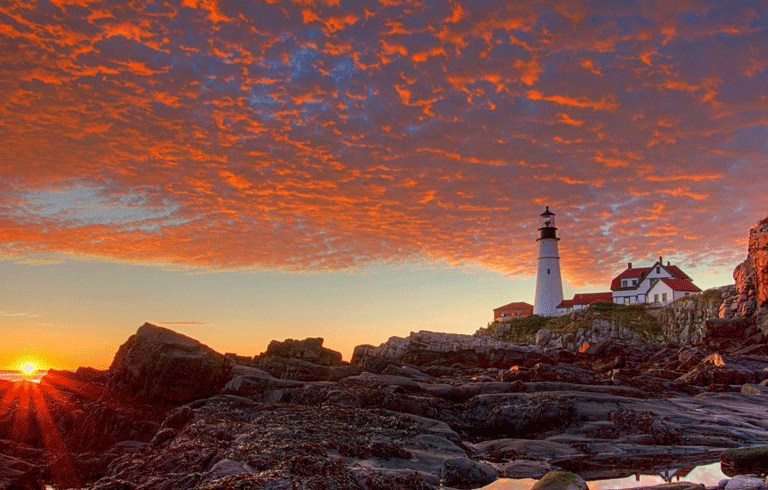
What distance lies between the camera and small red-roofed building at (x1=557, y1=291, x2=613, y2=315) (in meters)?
91.9

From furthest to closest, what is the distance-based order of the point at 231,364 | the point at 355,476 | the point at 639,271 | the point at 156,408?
the point at 639,271 → the point at 231,364 → the point at 156,408 → the point at 355,476

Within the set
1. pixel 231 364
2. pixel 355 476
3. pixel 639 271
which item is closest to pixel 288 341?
pixel 231 364

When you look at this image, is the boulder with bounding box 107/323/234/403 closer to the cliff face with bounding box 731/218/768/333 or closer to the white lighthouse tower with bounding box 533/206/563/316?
the cliff face with bounding box 731/218/768/333

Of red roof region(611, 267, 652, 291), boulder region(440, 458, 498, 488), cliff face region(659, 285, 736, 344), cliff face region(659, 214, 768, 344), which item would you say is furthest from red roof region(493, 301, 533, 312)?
boulder region(440, 458, 498, 488)

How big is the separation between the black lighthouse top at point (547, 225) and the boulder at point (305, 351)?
6236 centimetres

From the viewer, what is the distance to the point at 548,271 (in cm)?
8706

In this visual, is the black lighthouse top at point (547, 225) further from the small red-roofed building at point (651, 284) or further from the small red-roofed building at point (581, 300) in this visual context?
the small red-roofed building at point (651, 284)

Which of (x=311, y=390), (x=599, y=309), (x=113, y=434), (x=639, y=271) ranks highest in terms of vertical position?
(x=639, y=271)

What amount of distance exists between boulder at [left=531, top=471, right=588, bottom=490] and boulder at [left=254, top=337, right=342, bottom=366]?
21.5 meters

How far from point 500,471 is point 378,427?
3115 millimetres

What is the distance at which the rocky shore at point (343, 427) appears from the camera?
8.66 meters

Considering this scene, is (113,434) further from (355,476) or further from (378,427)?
(355,476)

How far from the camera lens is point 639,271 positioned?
10069 cm

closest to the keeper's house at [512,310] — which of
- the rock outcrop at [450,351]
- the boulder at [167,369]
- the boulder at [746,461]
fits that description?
the rock outcrop at [450,351]
